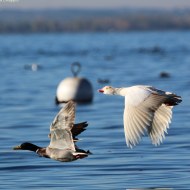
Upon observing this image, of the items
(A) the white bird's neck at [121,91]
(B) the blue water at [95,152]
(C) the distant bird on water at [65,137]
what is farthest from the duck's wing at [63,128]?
(A) the white bird's neck at [121,91]

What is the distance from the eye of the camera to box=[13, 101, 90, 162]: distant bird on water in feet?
54.2

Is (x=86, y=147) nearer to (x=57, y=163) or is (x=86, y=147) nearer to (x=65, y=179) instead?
(x=57, y=163)

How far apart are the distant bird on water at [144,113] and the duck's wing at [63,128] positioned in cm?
102

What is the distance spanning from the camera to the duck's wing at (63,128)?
16.4 meters

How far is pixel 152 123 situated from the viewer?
696 inches

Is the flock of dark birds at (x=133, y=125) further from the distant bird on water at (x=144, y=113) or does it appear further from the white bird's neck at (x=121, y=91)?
the white bird's neck at (x=121, y=91)

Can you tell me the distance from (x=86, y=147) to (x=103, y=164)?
3060mm

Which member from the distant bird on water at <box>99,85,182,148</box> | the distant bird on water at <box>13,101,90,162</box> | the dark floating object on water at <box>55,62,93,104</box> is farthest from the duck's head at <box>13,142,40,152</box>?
the dark floating object on water at <box>55,62,93,104</box>

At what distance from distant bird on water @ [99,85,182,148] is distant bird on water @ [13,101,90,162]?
2.59ft

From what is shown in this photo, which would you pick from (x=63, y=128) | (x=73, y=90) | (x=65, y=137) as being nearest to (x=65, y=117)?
(x=63, y=128)

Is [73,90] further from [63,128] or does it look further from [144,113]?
[63,128]

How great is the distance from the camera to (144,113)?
17359mm

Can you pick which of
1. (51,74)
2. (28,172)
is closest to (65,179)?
(28,172)

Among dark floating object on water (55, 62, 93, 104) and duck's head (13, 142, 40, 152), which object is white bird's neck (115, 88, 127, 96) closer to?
duck's head (13, 142, 40, 152)
